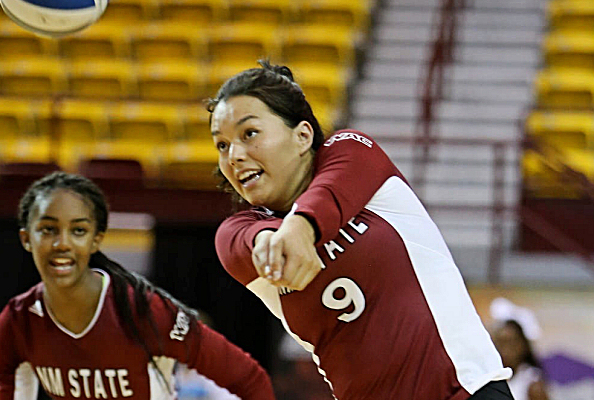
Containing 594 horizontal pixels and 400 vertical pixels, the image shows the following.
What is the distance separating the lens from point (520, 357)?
17.6 ft

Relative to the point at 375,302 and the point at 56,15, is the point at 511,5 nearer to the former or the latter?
the point at 56,15

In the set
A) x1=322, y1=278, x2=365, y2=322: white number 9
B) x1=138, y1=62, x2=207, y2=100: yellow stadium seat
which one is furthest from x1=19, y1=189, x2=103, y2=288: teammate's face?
x1=138, y1=62, x2=207, y2=100: yellow stadium seat

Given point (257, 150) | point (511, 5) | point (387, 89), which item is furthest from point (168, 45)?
point (257, 150)

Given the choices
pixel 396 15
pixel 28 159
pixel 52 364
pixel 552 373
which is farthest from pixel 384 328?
pixel 396 15

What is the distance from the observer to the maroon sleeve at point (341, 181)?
2008 mm

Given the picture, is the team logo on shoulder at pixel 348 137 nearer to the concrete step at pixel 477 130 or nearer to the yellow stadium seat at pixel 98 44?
the concrete step at pixel 477 130

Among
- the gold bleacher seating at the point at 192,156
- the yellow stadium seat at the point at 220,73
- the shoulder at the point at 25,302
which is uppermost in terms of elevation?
the yellow stadium seat at the point at 220,73

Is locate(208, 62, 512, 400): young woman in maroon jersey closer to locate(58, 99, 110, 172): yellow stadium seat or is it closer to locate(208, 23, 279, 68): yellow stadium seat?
locate(58, 99, 110, 172): yellow stadium seat

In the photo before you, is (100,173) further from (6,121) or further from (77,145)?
(6,121)

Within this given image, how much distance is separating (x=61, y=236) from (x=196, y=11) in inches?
297

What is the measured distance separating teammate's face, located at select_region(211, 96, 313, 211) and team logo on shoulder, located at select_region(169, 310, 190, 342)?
3.46ft

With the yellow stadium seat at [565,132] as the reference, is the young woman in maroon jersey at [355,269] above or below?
above

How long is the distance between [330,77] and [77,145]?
7.86 feet

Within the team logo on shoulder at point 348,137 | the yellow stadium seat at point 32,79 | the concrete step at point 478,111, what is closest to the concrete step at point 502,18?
the concrete step at point 478,111
